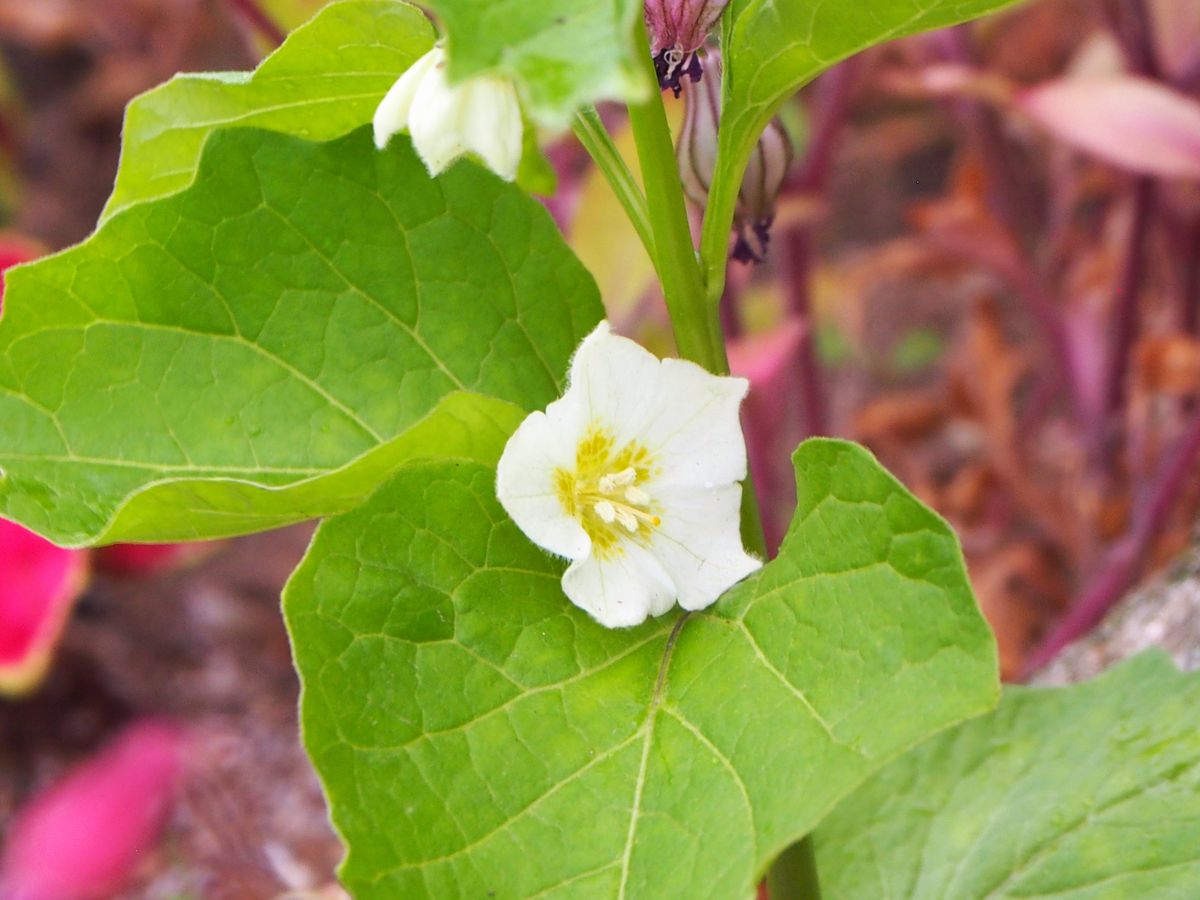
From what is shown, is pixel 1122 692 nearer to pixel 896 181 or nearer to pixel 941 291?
pixel 941 291

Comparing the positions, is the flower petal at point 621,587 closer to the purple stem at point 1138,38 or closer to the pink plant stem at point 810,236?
the pink plant stem at point 810,236

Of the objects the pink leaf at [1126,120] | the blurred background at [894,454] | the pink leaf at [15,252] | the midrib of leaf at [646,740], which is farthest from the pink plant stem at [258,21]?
the midrib of leaf at [646,740]

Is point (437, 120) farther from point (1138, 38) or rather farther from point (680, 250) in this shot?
point (1138, 38)

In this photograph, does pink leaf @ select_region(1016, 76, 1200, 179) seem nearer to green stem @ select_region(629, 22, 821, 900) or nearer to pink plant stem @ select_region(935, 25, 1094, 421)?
pink plant stem @ select_region(935, 25, 1094, 421)

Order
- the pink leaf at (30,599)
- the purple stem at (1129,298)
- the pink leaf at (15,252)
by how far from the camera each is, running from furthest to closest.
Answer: the pink leaf at (15,252) < the pink leaf at (30,599) < the purple stem at (1129,298)

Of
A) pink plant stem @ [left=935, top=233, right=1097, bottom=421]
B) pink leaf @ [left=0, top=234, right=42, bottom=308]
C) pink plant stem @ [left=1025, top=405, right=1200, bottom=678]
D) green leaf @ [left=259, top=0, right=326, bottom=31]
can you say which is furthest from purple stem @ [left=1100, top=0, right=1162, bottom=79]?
pink leaf @ [left=0, top=234, right=42, bottom=308]


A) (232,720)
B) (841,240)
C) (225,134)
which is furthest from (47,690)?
(841,240)
